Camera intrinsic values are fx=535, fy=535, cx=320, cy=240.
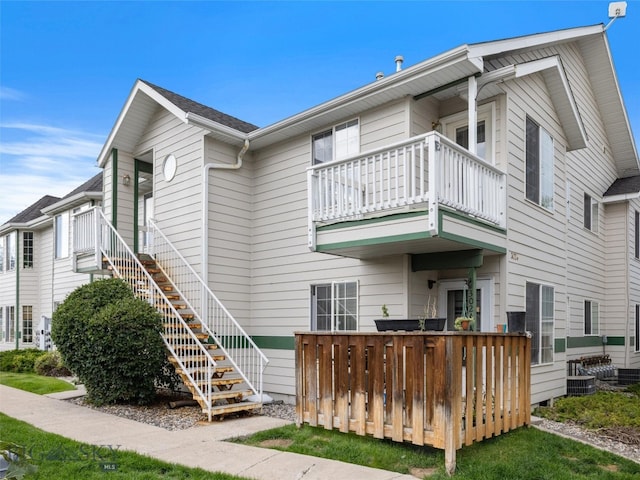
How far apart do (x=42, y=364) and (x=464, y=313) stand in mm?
12648

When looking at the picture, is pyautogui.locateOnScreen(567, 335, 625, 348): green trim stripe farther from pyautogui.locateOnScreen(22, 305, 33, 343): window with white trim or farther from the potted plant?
pyautogui.locateOnScreen(22, 305, 33, 343): window with white trim

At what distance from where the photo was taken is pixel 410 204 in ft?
23.8

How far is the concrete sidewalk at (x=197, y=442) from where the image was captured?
5.56 meters

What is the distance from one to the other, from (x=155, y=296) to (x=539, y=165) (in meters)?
8.01

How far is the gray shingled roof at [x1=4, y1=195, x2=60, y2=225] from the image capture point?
862 inches

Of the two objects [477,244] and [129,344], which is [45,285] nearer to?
[129,344]

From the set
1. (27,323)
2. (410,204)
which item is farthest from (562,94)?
(27,323)

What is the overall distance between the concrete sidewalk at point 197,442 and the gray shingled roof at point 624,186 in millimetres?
12100

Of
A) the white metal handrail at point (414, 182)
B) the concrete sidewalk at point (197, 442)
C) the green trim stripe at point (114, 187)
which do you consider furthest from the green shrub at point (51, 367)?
the white metal handrail at point (414, 182)

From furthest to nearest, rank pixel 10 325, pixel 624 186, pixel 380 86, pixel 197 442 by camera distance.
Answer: pixel 10 325
pixel 624 186
pixel 380 86
pixel 197 442

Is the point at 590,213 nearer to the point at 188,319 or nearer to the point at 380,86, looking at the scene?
the point at 380,86

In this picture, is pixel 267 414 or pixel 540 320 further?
pixel 540 320

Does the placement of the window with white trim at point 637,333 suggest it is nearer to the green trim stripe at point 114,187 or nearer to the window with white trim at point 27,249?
the green trim stripe at point 114,187

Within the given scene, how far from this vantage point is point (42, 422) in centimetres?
824
